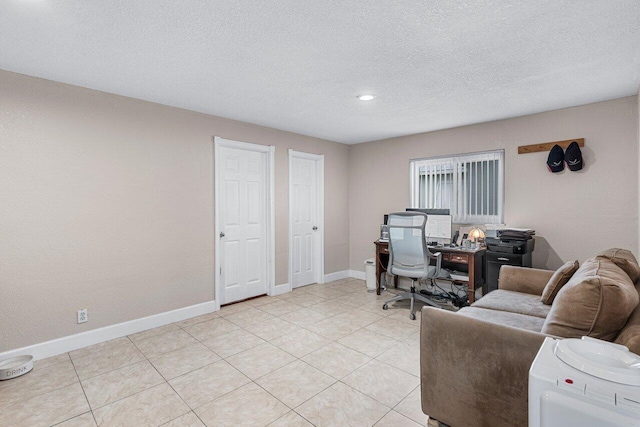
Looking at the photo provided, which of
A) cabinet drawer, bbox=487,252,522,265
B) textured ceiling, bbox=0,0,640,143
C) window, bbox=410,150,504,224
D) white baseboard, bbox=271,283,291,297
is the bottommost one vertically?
white baseboard, bbox=271,283,291,297

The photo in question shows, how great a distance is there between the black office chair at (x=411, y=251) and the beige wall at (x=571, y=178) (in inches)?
46.6

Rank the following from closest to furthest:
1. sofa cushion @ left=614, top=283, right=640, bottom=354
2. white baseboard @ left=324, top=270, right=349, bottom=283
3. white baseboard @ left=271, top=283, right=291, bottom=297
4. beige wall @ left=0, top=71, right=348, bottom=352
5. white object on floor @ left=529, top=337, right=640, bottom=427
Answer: white object on floor @ left=529, top=337, right=640, bottom=427 → sofa cushion @ left=614, top=283, right=640, bottom=354 → beige wall @ left=0, top=71, right=348, bottom=352 → white baseboard @ left=271, top=283, right=291, bottom=297 → white baseboard @ left=324, top=270, right=349, bottom=283

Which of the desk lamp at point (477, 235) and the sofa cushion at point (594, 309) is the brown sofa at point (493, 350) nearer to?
the sofa cushion at point (594, 309)

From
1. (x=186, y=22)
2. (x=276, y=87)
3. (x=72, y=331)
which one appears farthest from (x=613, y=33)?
(x=72, y=331)

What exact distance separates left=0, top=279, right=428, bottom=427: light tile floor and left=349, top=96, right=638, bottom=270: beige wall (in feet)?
6.31

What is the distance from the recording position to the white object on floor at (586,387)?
970mm

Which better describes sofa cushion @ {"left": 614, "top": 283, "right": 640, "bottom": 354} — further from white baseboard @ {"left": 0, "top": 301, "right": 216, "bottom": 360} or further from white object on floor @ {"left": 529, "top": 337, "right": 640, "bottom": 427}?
white baseboard @ {"left": 0, "top": 301, "right": 216, "bottom": 360}

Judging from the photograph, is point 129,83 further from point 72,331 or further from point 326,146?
point 326,146

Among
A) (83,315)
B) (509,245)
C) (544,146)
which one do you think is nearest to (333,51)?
(509,245)

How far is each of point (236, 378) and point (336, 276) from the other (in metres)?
3.25

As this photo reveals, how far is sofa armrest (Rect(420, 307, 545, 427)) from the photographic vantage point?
151 centimetres

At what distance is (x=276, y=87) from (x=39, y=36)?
166 cm

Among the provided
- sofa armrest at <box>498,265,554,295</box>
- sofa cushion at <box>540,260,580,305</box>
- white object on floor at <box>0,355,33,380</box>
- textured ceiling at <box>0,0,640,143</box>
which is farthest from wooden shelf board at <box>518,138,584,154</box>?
white object on floor at <box>0,355,33,380</box>

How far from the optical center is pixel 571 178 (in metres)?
3.48
